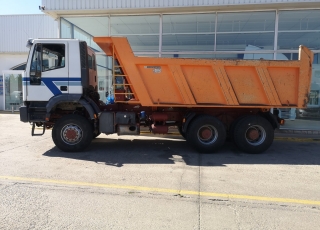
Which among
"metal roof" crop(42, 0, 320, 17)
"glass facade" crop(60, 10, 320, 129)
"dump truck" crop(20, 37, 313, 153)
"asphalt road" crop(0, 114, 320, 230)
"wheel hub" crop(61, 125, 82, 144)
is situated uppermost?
"metal roof" crop(42, 0, 320, 17)

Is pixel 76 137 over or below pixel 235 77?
below

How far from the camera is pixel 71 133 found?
21.8ft

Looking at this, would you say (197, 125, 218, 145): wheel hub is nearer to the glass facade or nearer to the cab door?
the cab door

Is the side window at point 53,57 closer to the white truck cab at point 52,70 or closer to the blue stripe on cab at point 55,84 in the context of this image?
the white truck cab at point 52,70

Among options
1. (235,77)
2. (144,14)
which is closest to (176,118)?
(235,77)

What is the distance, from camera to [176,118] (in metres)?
7.14

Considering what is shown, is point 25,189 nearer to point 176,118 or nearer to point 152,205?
point 152,205

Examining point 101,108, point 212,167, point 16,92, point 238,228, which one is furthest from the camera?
point 16,92

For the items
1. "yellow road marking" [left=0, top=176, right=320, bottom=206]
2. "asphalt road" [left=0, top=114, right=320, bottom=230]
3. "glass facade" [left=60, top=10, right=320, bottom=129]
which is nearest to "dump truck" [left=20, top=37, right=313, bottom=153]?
"asphalt road" [left=0, top=114, right=320, bottom=230]

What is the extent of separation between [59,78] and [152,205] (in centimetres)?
440

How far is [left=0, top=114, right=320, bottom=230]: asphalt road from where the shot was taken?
10.7 ft

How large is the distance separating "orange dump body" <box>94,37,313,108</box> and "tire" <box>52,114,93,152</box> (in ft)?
5.04

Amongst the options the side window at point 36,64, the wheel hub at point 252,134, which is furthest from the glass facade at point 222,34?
the wheel hub at point 252,134

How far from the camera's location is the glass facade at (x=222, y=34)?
9.98 m
